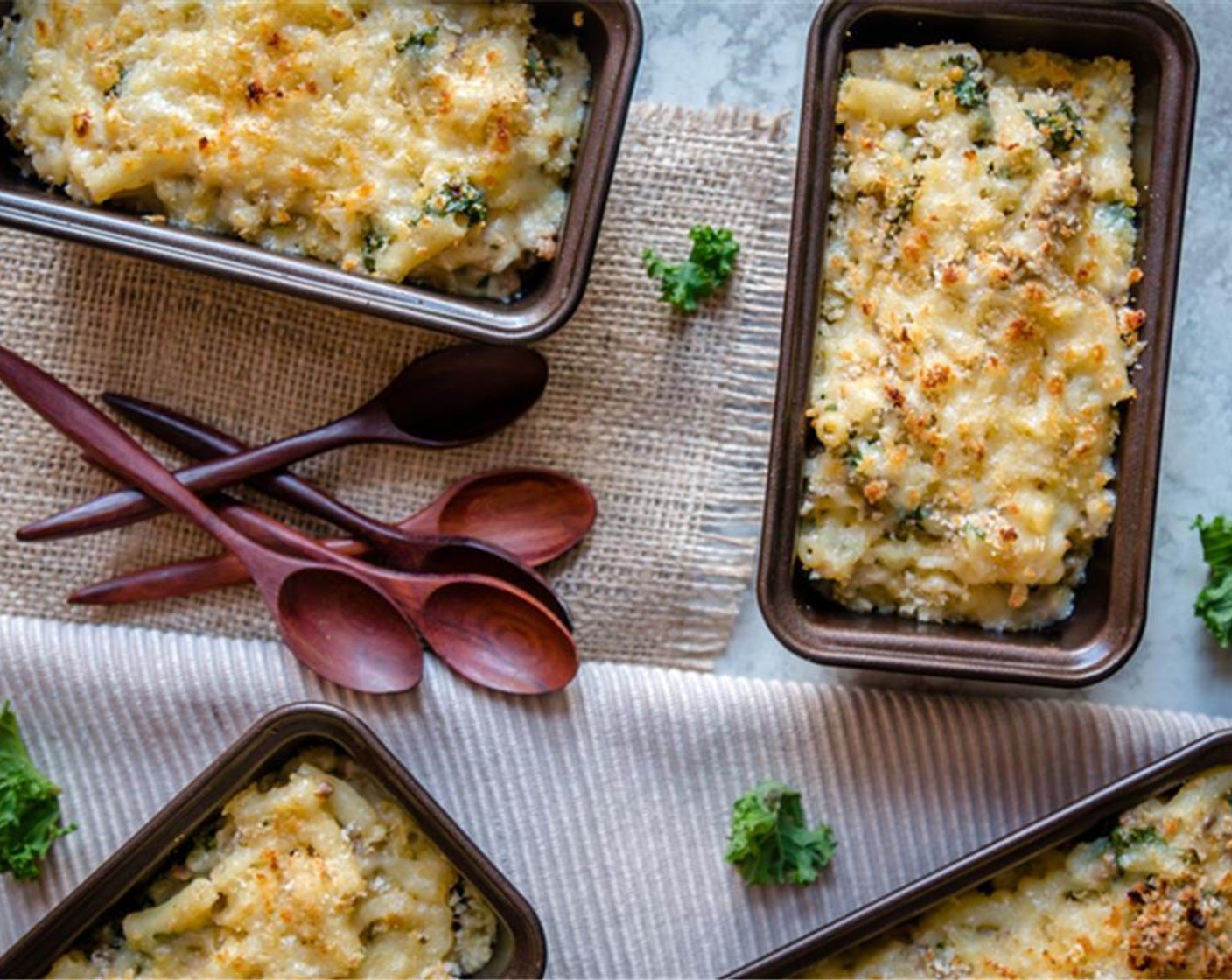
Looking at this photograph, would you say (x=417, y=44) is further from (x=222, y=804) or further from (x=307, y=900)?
(x=307, y=900)

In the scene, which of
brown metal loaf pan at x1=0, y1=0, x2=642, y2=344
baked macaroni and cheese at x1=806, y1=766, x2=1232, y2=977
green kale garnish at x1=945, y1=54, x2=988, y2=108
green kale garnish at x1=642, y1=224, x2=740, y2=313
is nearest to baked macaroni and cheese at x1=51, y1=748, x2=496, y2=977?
baked macaroni and cheese at x1=806, y1=766, x2=1232, y2=977

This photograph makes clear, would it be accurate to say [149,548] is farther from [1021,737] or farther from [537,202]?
[1021,737]

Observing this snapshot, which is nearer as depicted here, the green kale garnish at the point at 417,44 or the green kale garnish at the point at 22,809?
the green kale garnish at the point at 417,44

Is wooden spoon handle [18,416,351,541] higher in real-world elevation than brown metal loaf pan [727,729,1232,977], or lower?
higher

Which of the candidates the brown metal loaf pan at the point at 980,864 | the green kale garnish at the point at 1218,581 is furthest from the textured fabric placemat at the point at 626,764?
the brown metal loaf pan at the point at 980,864

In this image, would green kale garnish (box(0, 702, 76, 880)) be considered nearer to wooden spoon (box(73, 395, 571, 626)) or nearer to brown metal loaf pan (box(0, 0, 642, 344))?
wooden spoon (box(73, 395, 571, 626))

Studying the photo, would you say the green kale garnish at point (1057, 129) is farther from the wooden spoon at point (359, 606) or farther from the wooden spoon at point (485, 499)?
the wooden spoon at point (359, 606)
